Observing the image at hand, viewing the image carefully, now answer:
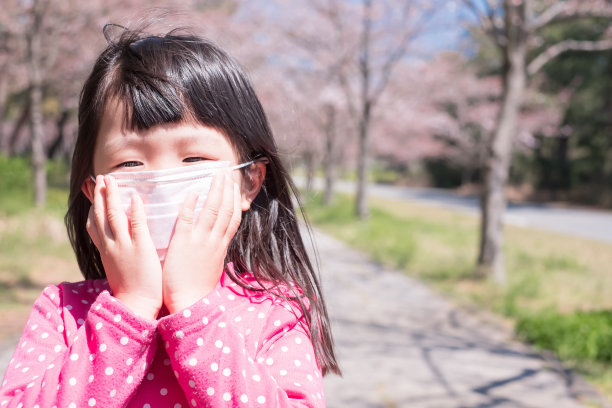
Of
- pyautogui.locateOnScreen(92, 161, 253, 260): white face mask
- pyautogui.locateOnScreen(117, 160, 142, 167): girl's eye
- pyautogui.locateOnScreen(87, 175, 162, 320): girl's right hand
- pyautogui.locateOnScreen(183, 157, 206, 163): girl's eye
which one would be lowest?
pyautogui.locateOnScreen(87, 175, 162, 320): girl's right hand

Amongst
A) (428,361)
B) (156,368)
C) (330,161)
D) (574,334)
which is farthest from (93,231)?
(330,161)

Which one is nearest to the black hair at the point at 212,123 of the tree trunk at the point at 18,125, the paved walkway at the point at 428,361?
the paved walkway at the point at 428,361

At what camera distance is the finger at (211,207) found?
0.95 metres

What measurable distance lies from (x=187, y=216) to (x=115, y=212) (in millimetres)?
122

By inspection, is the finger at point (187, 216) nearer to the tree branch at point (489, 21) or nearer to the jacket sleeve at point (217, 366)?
the jacket sleeve at point (217, 366)

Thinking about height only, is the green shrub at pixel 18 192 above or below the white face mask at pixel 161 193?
below

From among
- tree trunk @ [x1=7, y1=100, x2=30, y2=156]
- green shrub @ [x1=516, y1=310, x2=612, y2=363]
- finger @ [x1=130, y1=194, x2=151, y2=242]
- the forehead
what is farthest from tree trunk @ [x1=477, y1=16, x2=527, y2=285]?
tree trunk @ [x1=7, y1=100, x2=30, y2=156]

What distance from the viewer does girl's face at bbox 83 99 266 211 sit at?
97 centimetres

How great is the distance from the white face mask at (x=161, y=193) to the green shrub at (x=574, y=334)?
3.75 meters

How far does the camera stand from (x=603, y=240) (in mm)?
11227

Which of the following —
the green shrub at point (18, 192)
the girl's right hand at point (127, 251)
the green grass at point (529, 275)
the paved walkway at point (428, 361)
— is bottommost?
the paved walkway at point (428, 361)

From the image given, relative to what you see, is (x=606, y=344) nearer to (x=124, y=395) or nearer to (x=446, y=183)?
(x=124, y=395)

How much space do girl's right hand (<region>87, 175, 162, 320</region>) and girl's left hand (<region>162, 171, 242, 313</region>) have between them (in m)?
0.02

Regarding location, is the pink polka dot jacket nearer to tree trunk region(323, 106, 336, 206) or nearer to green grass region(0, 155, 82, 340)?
green grass region(0, 155, 82, 340)
